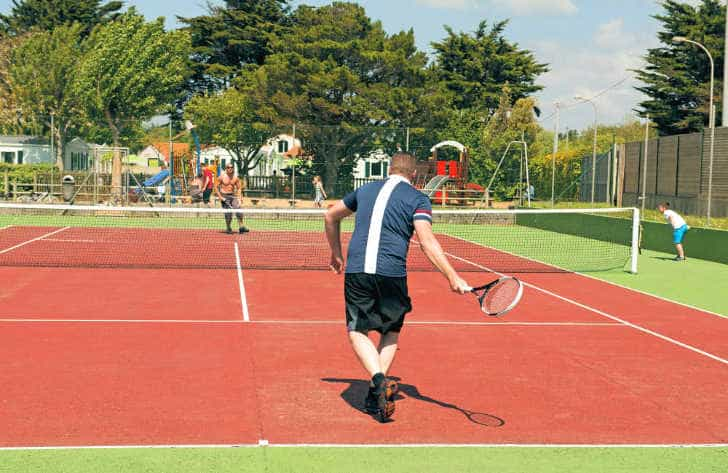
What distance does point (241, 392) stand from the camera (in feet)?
24.1

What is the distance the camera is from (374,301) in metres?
6.62

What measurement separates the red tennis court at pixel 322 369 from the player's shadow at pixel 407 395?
2 centimetres

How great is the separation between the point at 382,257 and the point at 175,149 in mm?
32064

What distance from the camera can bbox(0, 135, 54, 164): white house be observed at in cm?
5578

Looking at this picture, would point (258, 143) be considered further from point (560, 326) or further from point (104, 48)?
point (560, 326)

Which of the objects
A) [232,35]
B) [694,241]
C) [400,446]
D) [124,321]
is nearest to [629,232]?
[694,241]

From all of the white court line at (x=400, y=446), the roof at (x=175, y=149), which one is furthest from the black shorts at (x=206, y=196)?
the white court line at (x=400, y=446)

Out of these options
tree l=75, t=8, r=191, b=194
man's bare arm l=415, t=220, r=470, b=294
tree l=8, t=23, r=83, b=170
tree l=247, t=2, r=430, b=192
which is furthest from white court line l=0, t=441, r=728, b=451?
tree l=8, t=23, r=83, b=170

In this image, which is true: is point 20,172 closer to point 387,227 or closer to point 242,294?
point 242,294

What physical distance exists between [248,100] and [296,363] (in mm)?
46520

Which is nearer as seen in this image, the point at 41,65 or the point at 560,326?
the point at 560,326

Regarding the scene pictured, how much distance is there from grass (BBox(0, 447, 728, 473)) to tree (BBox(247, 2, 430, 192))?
43.3m

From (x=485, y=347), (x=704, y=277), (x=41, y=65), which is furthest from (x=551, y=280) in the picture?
(x=41, y=65)

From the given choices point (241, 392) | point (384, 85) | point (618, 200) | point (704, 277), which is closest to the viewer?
point (241, 392)
